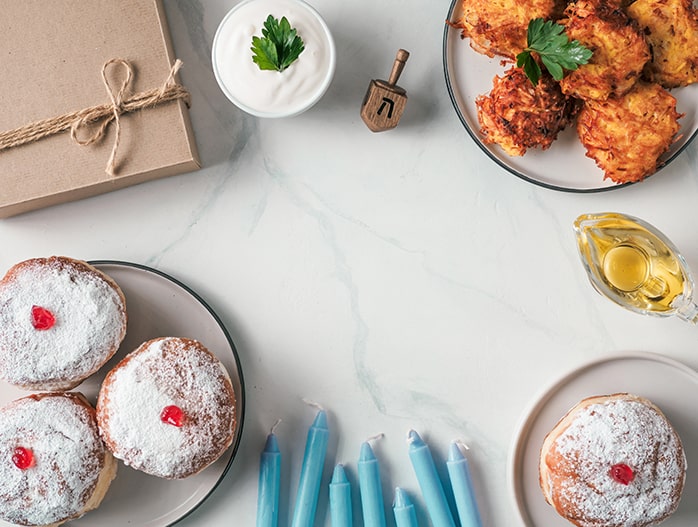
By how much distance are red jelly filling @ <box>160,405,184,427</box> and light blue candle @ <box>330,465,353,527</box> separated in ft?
1.30

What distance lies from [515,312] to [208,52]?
945 millimetres

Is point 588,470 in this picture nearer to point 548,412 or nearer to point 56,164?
point 548,412

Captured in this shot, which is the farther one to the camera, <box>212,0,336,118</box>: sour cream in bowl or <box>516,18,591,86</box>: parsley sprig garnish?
<box>212,0,336,118</box>: sour cream in bowl

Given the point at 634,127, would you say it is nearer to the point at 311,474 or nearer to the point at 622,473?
the point at 622,473

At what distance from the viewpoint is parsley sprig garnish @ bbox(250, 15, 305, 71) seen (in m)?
1.57

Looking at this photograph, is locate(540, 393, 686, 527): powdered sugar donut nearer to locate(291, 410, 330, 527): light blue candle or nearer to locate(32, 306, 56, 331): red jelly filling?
locate(291, 410, 330, 527): light blue candle

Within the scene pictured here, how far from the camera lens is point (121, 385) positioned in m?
1.60

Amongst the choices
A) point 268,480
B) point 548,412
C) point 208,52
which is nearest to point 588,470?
point 548,412

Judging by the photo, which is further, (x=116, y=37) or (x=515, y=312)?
(x=515, y=312)

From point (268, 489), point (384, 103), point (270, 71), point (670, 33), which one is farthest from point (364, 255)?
point (670, 33)

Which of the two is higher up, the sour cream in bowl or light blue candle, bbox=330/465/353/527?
the sour cream in bowl

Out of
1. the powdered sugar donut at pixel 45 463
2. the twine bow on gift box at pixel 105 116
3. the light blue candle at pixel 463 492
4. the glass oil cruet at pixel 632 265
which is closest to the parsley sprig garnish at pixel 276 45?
the twine bow on gift box at pixel 105 116

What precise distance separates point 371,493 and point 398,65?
0.97m

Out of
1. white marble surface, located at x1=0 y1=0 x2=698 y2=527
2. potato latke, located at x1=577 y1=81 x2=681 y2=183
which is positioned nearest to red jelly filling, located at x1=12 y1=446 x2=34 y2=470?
white marble surface, located at x1=0 y1=0 x2=698 y2=527
